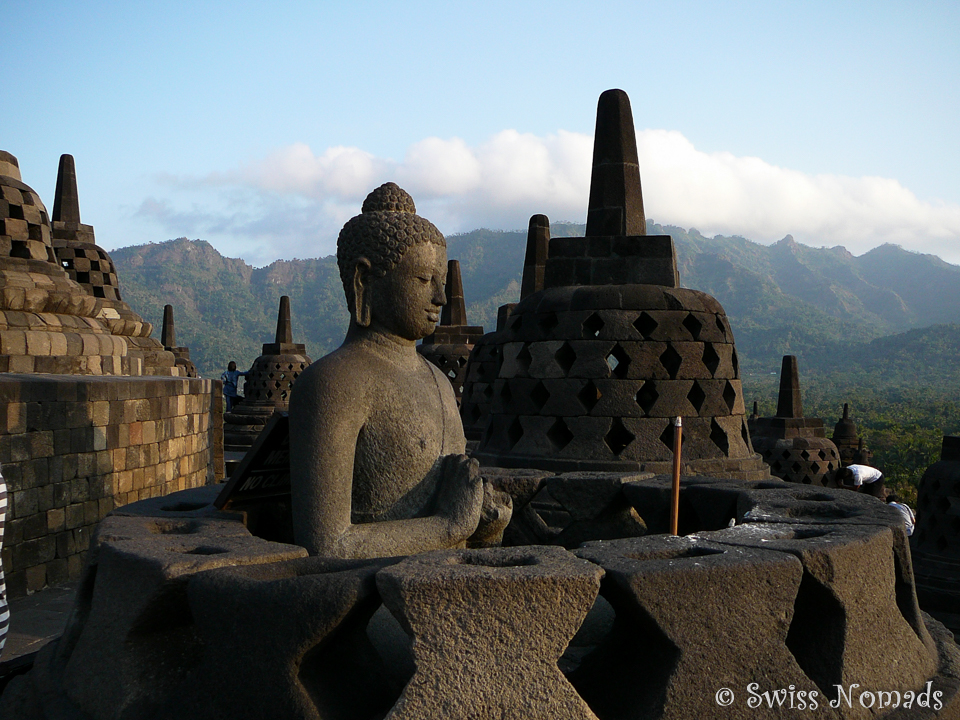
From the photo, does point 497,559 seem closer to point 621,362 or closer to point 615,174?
point 621,362

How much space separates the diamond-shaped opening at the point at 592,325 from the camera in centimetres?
561

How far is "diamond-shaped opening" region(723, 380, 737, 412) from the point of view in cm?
571

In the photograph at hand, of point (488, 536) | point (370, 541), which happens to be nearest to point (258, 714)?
point (370, 541)

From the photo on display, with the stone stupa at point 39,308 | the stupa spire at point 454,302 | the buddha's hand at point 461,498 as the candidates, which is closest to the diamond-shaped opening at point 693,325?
the buddha's hand at point 461,498

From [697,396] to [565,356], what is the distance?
0.94 meters

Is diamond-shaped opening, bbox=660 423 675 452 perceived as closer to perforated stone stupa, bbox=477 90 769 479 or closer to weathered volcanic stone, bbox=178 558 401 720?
perforated stone stupa, bbox=477 90 769 479

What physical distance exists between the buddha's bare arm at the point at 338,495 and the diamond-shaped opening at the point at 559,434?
2864 millimetres

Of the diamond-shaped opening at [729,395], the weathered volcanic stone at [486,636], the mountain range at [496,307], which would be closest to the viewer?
the weathered volcanic stone at [486,636]

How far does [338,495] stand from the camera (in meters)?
2.53

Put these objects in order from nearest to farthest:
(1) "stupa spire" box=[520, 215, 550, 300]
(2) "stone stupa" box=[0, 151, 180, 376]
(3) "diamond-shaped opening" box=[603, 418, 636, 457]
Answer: (3) "diamond-shaped opening" box=[603, 418, 636, 457] → (2) "stone stupa" box=[0, 151, 180, 376] → (1) "stupa spire" box=[520, 215, 550, 300]

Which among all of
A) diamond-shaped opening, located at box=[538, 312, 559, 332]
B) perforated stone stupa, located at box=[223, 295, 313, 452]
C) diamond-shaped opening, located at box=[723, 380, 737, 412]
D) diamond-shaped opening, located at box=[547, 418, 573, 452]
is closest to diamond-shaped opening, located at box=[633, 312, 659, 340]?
diamond-shaped opening, located at box=[538, 312, 559, 332]

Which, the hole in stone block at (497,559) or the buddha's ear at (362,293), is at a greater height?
the buddha's ear at (362,293)

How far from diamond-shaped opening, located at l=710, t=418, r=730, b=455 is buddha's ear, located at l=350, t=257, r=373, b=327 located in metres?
3.45

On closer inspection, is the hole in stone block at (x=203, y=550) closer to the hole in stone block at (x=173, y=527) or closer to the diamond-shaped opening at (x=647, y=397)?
the hole in stone block at (x=173, y=527)
